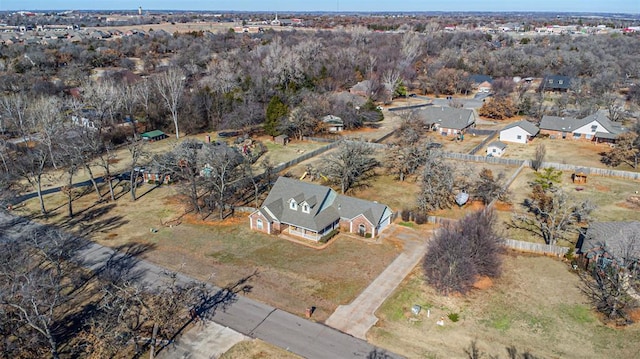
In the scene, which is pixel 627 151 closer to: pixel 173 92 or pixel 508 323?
pixel 508 323

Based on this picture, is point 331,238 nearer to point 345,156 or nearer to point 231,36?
point 345,156

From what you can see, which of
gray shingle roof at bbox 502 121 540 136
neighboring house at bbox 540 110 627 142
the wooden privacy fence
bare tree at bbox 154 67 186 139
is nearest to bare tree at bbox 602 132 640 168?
neighboring house at bbox 540 110 627 142

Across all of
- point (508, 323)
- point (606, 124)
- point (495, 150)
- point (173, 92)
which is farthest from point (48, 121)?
point (606, 124)

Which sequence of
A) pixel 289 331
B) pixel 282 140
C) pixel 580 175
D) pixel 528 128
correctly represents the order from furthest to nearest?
pixel 282 140
pixel 528 128
pixel 580 175
pixel 289 331

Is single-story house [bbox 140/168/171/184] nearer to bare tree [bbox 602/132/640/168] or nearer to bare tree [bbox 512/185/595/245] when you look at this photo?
bare tree [bbox 512/185/595/245]

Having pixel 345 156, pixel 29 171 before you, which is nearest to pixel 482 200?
pixel 345 156

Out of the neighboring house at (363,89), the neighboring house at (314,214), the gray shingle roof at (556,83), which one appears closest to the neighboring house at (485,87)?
the gray shingle roof at (556,83)

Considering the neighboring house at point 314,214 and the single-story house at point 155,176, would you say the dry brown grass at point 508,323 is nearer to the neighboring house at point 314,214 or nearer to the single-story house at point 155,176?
the neighboring house at point 314,214
